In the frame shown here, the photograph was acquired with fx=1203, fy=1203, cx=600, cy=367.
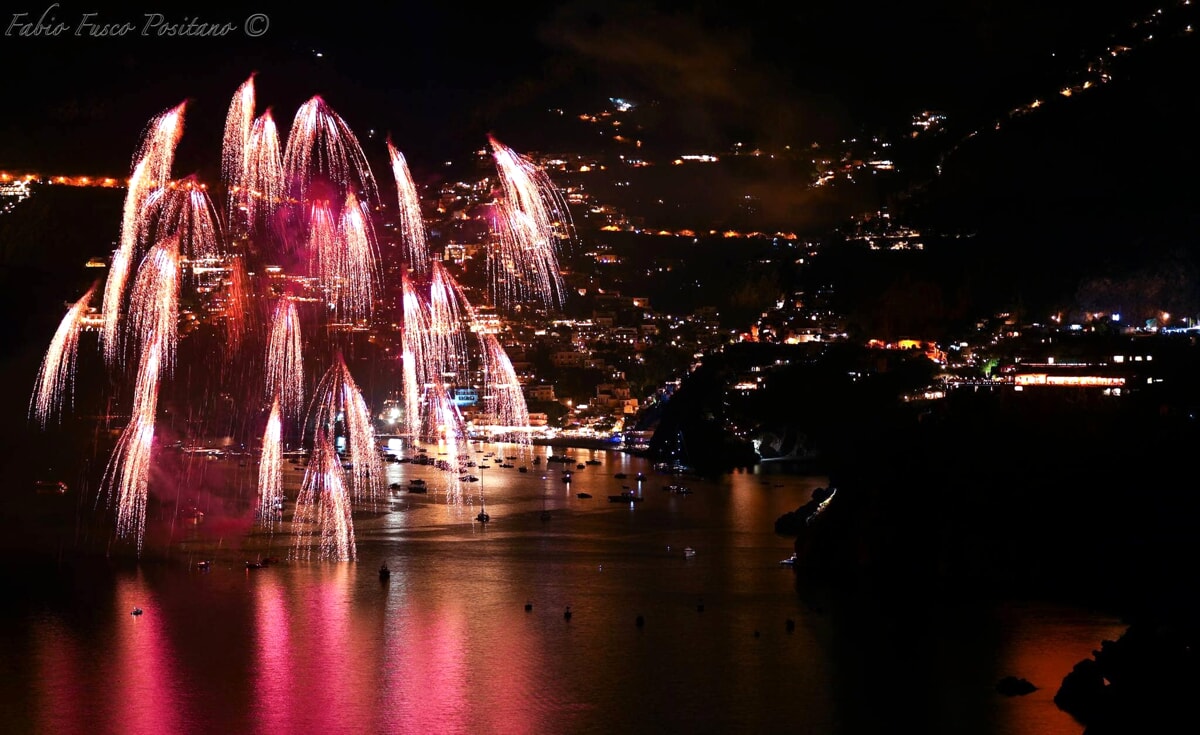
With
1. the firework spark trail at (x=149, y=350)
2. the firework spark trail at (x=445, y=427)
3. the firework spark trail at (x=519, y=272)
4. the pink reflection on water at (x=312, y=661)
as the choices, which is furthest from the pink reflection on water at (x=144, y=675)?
the firework spark trail at (x=519, y=272)

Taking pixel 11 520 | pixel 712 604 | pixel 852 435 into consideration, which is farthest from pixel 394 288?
pixel 712 604

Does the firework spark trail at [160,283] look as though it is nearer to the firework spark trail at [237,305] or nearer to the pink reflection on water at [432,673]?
the pink reflection on water at [432,673]

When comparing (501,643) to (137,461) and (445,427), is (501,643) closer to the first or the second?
(137,461)

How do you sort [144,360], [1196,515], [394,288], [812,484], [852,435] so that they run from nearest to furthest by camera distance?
[1196,515] → [144,360] → [812,484] → [852,435] → [394,288]

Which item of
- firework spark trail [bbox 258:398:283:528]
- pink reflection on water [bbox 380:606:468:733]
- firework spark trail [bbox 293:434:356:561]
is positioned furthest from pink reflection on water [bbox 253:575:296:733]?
firework spark trail [bbox 258:398:283:528]

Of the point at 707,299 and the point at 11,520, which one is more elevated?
the point at 707,299

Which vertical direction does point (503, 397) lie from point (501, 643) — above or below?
above

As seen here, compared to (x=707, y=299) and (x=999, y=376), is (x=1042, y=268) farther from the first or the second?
(x=707, y=299)

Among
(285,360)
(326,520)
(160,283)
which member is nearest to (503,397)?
(285,360)
